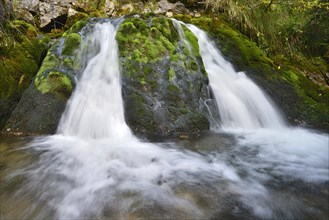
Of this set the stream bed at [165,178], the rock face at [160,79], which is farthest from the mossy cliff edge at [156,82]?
the stream bed at [165,178]

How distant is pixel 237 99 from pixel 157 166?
3011 millimetres

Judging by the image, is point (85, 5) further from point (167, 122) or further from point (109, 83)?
point (167, 122)

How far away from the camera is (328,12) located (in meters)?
7.57

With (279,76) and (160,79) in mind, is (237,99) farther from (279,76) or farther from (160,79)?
(160,79)

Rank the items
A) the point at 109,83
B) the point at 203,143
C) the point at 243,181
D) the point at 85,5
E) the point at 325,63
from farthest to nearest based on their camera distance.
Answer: the point at 85,5
the point at 325,63
the point at 109,83
the point at 203,143
the point at 243,181

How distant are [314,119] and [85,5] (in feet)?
25.6

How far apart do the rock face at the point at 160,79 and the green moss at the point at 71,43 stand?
0.90 m

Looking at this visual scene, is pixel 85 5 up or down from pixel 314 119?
up

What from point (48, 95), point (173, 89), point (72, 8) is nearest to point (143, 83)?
point (173, 89)

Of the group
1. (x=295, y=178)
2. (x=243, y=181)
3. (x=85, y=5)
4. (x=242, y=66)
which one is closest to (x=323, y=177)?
(x=295, y=178)

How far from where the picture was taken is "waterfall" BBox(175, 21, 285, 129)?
19.0 ft

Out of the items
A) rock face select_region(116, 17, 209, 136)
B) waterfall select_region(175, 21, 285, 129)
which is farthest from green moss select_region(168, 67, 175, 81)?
waterfall select_region(175, 21, 285, 129)

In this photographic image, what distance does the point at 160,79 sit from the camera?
5625 mm

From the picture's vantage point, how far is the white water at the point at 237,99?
5785 mm
